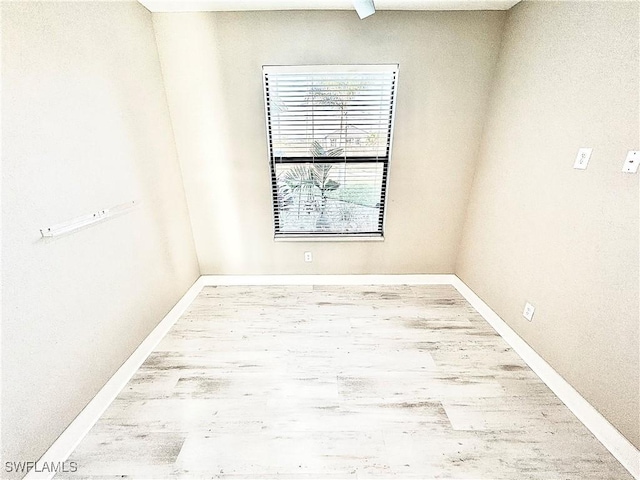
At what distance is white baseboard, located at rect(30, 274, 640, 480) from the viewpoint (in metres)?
1.22

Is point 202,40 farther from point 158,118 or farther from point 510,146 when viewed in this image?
point 510,146

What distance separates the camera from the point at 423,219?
257 centimetres

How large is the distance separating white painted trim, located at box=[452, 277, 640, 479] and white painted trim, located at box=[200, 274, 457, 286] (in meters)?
0.63

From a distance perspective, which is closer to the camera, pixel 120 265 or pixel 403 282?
pixel 120 265

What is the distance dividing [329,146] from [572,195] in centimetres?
169

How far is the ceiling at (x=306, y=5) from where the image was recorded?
6.13ft

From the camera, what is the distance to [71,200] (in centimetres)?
135

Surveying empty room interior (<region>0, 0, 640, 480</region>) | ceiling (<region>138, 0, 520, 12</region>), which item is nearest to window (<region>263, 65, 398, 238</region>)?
empty room interior (<region>0, 0, 640, 480</region>)

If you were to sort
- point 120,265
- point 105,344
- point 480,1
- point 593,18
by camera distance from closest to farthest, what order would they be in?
point 593,18 → point 105,344 → point 120,265 → point 480,1

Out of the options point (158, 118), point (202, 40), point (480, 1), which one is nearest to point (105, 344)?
point (158, 118)

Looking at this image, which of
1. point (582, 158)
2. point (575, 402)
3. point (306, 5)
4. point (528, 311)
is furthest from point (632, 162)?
point (306, 5)

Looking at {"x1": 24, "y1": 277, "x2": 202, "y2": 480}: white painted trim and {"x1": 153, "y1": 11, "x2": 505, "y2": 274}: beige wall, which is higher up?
{"x1": 153, "y1": 11, "x2": 505, "y2": 274}: beige wall

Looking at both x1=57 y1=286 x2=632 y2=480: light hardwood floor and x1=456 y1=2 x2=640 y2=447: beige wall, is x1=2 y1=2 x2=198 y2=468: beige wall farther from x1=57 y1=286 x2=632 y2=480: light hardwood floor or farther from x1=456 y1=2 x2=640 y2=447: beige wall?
x1=456 y1=2 x2=640 y2=447: beige wall

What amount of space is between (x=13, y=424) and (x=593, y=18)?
10.6 feet
